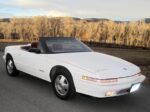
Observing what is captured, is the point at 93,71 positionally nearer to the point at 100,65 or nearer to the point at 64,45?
the point at 100,65

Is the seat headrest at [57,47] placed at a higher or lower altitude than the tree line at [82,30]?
higher

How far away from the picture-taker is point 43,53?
7.51 m

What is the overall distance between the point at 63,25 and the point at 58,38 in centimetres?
12426

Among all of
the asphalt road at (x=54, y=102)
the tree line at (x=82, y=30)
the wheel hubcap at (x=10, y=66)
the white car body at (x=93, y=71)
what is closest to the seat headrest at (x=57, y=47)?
the white car body at (x=93, y=71)

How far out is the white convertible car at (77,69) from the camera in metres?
5.95

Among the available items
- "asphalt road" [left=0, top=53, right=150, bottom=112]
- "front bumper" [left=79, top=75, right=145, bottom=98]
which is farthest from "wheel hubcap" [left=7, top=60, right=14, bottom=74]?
"front bumper" [left=79, top=75, right=145, bottom=98]

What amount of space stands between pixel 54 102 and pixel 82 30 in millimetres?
126040

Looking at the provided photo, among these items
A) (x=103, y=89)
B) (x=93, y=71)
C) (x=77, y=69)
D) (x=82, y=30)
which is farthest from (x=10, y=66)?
(x=82, y=30)

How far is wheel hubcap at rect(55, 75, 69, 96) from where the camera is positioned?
6546 millimetres

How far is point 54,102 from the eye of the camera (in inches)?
251

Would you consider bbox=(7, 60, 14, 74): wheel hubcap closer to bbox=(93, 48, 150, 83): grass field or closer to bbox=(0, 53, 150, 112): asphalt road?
bbox=(0, 53, 150, 112): asphalt road

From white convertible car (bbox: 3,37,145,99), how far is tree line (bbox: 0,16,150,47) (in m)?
114

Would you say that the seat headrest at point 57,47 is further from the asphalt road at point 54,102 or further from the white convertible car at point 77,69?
the asphalt road at point 54,102

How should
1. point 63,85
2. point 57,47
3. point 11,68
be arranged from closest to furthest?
point 63,85
point 57,47
point 11,68
